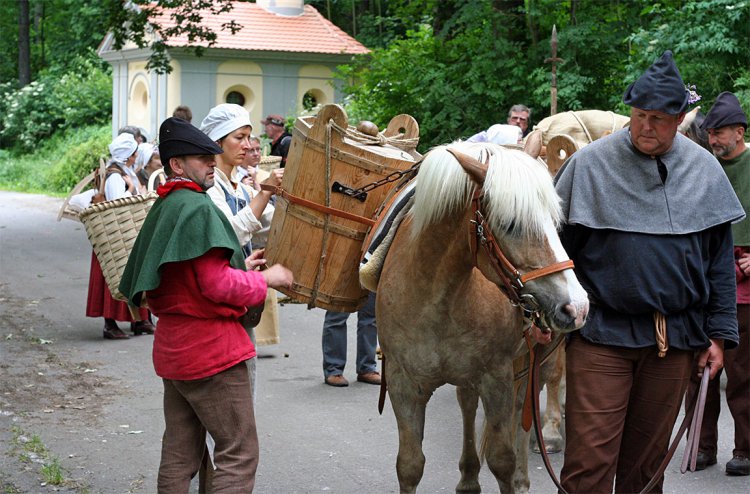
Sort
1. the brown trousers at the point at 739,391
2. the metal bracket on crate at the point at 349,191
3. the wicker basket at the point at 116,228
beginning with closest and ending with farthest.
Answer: the metal bracket on crate at the point at 349,191, the brown trousers at the point at 739,391, the wicker basket at the point at 116,228

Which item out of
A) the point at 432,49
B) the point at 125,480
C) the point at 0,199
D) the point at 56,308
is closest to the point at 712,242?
the point at 125,480

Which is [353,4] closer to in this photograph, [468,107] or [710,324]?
[468,107]

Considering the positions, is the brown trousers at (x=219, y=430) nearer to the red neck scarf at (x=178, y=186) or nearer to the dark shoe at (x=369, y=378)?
the red neck scarf at (x=178, y=186)

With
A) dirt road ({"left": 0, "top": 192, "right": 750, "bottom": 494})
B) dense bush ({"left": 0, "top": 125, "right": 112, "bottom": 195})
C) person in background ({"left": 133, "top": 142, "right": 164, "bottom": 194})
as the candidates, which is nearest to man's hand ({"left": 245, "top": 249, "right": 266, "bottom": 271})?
dirt road ({"left": 0, "top": 192, "right": 750, "bottom": 494})

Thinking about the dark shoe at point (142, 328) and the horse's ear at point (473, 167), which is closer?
the horse's ear at point (473, 167)

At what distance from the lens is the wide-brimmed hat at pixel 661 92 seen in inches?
157

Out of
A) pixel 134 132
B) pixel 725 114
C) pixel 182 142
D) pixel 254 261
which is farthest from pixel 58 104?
pixel 182 142

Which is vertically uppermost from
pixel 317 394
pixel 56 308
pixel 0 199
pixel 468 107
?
pixel 468 107

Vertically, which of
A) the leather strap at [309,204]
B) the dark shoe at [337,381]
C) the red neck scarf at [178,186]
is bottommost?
the dark shoe at [337,381]

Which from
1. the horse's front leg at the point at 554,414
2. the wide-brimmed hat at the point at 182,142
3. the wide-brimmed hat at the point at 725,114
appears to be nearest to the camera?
the wide-brimmed hat at the point at 182,142

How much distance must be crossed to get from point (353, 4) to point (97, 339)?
3306cm

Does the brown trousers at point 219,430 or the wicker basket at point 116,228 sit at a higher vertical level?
the wicker basket at point 116,228

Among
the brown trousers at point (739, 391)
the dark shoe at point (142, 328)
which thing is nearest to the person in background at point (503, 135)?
the brown trousers at point (739, 391)

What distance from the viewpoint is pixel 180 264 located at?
13.6 ft
